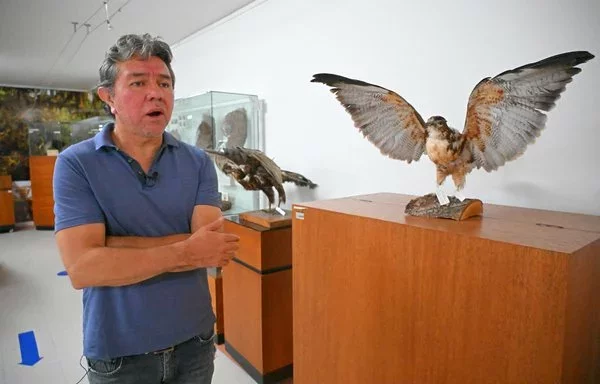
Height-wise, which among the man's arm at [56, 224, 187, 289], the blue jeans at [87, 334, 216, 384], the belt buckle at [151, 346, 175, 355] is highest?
the man's arm at [56, 224, 187, 289]

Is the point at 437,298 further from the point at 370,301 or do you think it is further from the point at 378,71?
the point at 378,71

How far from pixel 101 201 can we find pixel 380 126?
981 millimetres

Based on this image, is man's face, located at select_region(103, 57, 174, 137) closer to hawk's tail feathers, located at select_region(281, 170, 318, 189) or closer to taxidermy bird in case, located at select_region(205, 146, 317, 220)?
taxidermy bird in case, located at select_region(205, 146, 317, 220)

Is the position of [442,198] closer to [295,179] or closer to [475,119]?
[475,119]

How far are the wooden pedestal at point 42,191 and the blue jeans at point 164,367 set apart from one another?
22.2 ft

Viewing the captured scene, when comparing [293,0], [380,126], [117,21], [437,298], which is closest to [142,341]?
[437,298]

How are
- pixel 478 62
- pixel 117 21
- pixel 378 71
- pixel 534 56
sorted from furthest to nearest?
pixel 117 21 → pixel 378 71 → pixel 478 62 → pixel 534 56

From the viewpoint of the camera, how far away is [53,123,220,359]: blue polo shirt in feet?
3.42

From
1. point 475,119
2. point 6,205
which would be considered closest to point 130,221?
point 475,119

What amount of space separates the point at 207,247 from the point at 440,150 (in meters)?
0.83

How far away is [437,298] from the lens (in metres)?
1.11

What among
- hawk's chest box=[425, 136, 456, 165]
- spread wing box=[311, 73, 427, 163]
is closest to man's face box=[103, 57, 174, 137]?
spread wing box=[311, 73, 427, 163]

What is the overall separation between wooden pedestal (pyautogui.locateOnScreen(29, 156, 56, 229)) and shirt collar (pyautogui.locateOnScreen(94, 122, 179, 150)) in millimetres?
6612

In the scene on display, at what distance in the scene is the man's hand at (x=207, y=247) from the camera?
1034mm
